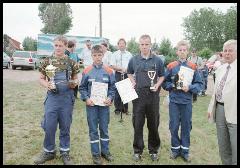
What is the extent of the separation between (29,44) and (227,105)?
70.8 metres

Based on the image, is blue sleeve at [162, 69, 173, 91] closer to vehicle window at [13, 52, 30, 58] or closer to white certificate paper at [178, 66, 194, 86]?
white certificate paper at [178, 66, 194, 86]

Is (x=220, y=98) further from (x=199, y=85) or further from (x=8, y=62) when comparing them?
(x=8, y=62)

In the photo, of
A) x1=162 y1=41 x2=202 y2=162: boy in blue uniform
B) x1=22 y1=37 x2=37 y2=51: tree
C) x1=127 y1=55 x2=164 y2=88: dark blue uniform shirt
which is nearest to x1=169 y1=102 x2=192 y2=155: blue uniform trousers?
x1=162 y1=41 x2=202 y2=162: boy in blue uniform

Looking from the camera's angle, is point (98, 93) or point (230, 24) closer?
point (98, 93)

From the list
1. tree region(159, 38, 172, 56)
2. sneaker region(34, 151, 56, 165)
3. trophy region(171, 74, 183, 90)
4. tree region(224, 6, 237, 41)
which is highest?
tree region(224, 6, 237, 41)

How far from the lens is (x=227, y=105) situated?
511cm

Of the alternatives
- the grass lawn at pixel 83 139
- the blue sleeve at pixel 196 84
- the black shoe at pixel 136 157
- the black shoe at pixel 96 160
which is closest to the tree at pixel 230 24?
the grass lawn at pixel 83 139

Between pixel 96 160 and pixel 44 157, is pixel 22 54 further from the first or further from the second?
pixel 96 160

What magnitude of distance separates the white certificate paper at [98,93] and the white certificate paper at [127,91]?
1.19ft

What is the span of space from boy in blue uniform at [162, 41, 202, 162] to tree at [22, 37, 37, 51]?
6520 centimetres

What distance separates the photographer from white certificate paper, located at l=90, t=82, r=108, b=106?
616 cm

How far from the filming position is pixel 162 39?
49156 mm

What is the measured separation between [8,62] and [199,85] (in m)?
27.6

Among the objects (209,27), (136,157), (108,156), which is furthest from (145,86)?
(209,27)
